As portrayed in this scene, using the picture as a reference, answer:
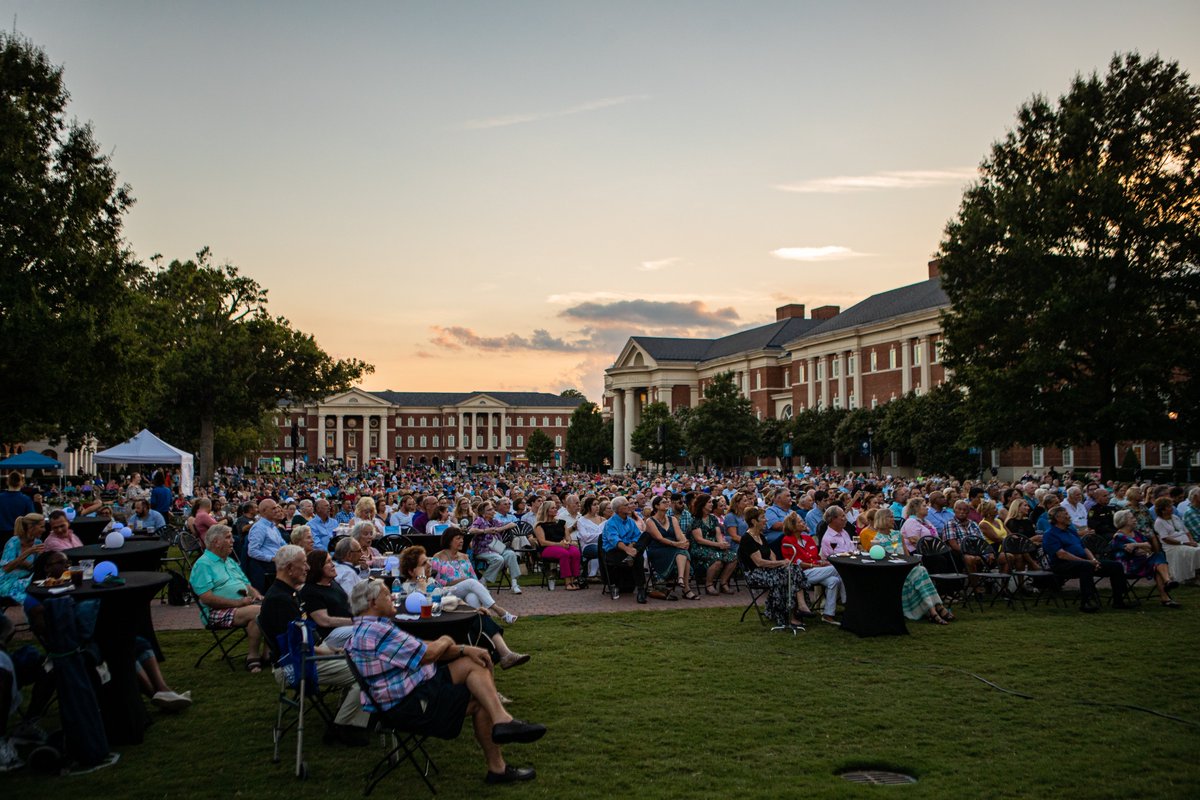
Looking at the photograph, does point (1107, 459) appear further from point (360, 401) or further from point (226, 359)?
point (360, 401)

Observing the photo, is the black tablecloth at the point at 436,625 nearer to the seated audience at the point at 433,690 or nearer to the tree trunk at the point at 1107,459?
the seated audience at the point at 433,690

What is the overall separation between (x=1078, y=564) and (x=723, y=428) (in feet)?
202

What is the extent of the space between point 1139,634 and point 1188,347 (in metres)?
21.8

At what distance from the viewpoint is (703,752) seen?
5879 mm

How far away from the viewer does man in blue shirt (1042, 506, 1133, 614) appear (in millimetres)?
11445

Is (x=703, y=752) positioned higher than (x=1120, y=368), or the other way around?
(x=1120, y=368)

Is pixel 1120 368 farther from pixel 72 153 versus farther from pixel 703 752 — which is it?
pixel 72 153

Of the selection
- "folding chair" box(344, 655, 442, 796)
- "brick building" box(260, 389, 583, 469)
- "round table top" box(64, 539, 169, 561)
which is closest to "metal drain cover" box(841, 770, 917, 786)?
"folding chair" box(344, 655, 442, 796)

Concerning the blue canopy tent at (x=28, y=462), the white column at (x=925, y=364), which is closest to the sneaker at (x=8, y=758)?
the blue canopy tent at (x=28, y=462)

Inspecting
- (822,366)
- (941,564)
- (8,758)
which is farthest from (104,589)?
(822,366)

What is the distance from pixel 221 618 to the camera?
27.7 ft

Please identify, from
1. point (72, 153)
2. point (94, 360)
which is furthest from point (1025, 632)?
point (72, 153)

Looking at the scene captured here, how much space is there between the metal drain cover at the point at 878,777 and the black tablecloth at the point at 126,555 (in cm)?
779

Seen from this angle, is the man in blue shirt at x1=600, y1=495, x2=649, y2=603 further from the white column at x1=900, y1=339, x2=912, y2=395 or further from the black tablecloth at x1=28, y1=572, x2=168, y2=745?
the white column at x1=900, y1=339, x2=912, y2=395
